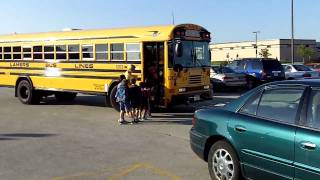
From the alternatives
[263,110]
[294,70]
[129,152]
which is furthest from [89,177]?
[294,70]

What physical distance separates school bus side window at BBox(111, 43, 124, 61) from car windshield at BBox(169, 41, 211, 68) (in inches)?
73.5

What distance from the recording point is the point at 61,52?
60.5ft

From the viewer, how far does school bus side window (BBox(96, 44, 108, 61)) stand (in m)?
17.0

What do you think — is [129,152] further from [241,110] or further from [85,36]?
[85,36]

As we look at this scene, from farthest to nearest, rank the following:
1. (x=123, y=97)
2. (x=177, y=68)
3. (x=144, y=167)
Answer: (x=177, y=68) → (x=123, y=97) → (x=144, y=167)

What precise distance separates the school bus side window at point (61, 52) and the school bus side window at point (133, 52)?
10.0 feet

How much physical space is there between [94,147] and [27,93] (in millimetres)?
10120

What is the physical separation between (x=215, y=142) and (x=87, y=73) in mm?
10868

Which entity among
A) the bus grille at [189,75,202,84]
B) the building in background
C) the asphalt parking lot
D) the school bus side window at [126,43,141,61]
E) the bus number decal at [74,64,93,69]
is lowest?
the asphalt parking lot

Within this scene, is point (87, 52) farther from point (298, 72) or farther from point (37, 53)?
point (298, 72)

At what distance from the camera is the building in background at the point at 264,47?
120 meters

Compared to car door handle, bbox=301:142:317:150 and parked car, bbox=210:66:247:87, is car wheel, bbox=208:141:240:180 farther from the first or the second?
parked car, bbox=210:66:247:87

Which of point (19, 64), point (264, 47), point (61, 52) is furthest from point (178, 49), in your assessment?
point (264, 47)

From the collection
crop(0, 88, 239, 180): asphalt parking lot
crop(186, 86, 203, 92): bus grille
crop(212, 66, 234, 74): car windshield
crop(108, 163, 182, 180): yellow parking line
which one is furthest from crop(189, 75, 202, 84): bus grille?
crop(212, 66, 234, 74): car windshield
